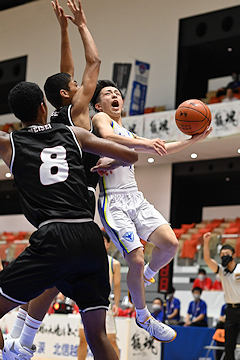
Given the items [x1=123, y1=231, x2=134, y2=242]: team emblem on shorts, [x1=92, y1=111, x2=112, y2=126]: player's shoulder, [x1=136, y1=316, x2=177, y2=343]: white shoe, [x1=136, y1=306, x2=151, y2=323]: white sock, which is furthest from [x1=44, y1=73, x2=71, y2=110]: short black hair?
[x1=136, y1=316, x2=177, y2=343]: white shoe

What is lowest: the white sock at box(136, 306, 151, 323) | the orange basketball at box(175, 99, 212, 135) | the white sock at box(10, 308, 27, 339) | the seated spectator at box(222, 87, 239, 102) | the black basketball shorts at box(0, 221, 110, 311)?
the white sock at box(10, 308, 27, 339)

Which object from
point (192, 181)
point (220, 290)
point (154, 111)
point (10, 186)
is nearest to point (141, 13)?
point (154, 111)

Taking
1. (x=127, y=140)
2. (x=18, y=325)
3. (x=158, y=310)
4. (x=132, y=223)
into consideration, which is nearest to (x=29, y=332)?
(x=18, y=325)

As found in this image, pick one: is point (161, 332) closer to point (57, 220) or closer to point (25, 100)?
point (57, 220)

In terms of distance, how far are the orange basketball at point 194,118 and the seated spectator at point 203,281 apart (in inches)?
333

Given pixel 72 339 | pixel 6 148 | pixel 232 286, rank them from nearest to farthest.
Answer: pixel 6 148 → pixel 232 286 → pixel 72 339

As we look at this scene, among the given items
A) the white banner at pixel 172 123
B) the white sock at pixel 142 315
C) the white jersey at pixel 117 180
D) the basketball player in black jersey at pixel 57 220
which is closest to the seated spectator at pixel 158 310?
the white banner at pixel 172 123

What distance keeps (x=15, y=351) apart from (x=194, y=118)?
2218 millimetres

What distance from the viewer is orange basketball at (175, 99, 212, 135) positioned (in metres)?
3.88

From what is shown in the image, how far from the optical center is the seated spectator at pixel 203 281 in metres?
11.8

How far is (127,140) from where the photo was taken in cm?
338

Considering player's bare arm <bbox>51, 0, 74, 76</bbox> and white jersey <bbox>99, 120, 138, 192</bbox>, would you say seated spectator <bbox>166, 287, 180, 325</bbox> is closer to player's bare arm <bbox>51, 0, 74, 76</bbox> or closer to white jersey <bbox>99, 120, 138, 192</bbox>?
white jersey <bbox>99, 120, 138, 192</bbox>

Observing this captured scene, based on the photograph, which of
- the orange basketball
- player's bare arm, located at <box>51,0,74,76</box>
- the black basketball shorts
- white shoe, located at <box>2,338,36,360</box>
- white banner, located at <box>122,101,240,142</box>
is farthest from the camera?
white banner, located at <box>122,101,240,142</box>

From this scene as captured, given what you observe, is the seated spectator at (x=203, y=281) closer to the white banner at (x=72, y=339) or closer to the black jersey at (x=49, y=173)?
the white banner at (x=72, y=339)
